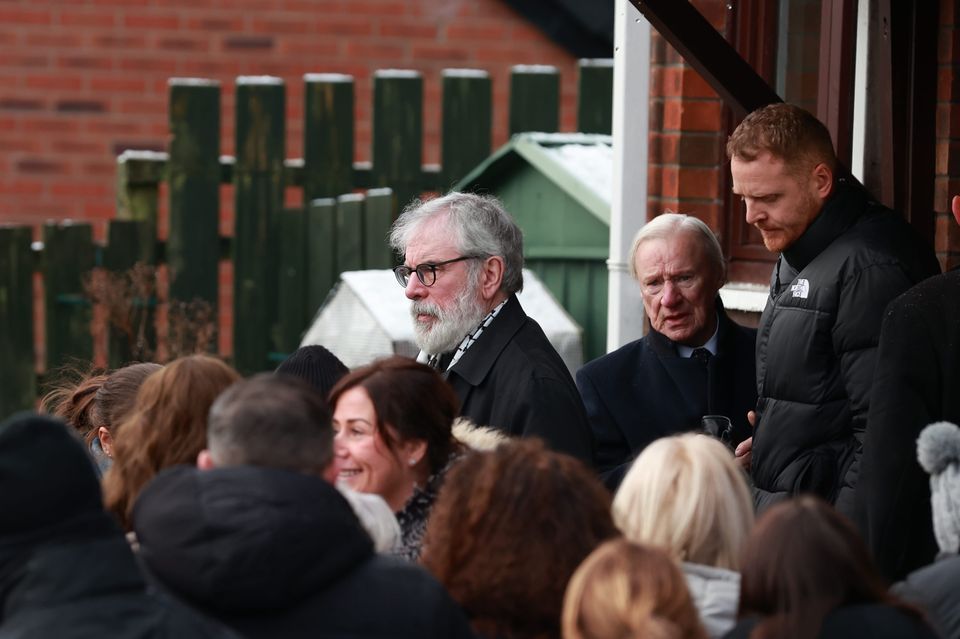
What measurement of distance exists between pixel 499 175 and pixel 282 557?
5.70m

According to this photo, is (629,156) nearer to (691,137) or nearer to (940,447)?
(691,137)

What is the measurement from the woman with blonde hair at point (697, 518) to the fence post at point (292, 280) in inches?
227

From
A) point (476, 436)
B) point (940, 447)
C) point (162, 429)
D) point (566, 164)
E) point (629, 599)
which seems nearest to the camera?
point (629, 599)

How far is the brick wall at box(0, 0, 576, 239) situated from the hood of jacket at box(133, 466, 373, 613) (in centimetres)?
740

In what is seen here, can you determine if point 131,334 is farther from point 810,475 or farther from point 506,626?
point 506,626

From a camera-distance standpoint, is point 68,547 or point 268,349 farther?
point 268,349

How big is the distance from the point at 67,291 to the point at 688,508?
6.17m

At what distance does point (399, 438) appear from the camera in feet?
12.0

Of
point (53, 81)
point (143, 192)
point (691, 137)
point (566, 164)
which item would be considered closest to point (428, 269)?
point (691, 137)

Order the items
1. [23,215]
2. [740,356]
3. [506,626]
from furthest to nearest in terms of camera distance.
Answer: [23,215] < [740,356] < [506,626]

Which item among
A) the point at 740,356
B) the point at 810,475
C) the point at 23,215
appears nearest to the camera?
the point at 810,475

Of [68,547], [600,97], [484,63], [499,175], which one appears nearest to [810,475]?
[68,547]

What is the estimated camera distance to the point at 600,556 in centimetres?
257

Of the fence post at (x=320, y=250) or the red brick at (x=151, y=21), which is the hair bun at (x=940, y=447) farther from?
the red brick at (x=151, y=21)
